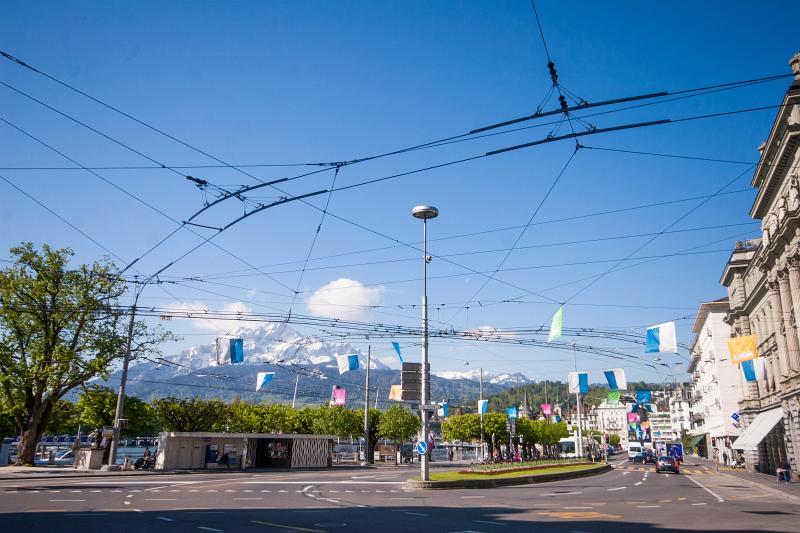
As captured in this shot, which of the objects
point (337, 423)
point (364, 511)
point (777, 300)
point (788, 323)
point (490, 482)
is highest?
point (777, 300)

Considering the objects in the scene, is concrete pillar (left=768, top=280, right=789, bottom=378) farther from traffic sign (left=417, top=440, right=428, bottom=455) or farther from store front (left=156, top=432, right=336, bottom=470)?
store front (left=156, top=432, right=336, bottom=470)

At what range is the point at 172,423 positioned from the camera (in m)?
55.8

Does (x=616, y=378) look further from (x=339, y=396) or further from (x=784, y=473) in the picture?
(x=339, y=396)

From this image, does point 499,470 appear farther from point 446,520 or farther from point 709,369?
point 709,369

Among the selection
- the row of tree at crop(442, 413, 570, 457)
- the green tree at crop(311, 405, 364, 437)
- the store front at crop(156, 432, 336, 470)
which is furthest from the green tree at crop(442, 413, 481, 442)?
the store front at crop(156, 432, 336, 470)

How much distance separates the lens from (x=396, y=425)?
7681 centimetres

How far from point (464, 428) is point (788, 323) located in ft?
185

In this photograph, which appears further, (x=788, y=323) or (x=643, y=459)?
(x=643, y=459)

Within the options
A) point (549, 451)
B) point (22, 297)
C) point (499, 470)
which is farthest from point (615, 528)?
point (549, 451)

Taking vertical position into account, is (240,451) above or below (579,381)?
below

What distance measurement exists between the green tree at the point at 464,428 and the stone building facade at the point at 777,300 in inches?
1581

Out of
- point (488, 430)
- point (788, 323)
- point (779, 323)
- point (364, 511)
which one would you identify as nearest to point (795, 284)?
point (788, 323)

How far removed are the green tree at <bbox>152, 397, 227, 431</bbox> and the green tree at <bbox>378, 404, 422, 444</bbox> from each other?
995 inches

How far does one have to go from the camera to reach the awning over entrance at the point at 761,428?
140 ft
